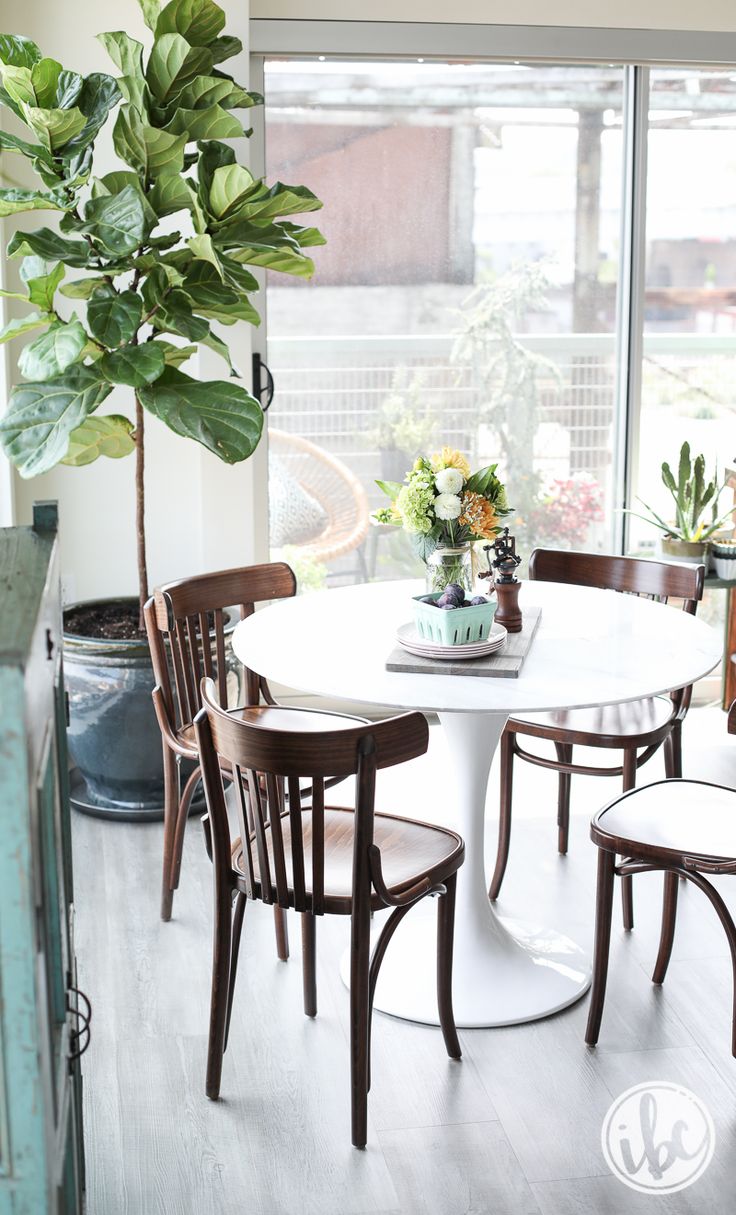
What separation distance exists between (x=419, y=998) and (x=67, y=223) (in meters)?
2.04

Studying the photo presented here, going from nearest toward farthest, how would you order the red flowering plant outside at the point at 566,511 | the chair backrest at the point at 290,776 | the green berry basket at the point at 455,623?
the chair backrest at the point at 290,776
the green berry basket at the point at 455,623
the red flowering plant outside at the point at 566,511

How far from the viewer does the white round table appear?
2.32m

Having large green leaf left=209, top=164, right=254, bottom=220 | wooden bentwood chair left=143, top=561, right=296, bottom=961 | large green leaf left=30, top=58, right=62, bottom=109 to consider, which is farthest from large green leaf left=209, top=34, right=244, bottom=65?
wooden bentwood chair left=143, top=561, right=296, bottom=961

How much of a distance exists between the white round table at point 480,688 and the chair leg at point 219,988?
1.38 feet

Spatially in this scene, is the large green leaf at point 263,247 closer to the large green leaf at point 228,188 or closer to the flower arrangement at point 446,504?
the large green leaf at point 228,188

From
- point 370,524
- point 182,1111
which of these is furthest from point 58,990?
point 370,524

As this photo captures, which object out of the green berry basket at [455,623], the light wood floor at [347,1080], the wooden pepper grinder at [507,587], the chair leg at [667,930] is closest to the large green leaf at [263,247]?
the wooden pepper grinder at [507,587]

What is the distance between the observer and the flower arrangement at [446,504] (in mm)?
2516

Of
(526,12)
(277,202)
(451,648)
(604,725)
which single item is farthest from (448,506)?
(526,12)

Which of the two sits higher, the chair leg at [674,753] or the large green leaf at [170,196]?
the large green leaf at [170,196]

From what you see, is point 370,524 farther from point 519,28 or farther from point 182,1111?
point 182,1111

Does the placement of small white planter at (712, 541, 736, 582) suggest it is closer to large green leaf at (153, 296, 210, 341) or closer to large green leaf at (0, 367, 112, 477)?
large green leaf at (153, 296, 210, 341)

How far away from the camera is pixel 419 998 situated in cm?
267

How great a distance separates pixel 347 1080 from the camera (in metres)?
2.42
